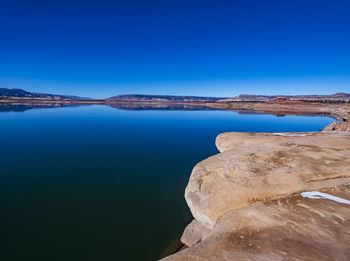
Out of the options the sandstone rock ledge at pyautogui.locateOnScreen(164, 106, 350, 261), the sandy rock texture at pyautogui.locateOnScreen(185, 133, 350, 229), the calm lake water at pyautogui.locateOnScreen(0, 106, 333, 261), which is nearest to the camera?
the sandstone rock ledge at pyautogui.locateOnScreen(164, 106, 350, 261)

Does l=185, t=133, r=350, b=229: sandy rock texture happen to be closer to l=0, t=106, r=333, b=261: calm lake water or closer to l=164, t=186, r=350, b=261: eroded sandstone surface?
l=164, t=186, r=350, b=261: eroded sandstone surface

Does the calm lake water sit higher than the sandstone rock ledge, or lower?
lower

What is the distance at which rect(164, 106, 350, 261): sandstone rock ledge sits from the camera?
3.42m

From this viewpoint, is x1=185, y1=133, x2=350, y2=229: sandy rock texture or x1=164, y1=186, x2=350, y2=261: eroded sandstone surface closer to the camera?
x1=164, y1=186, x2=350, y2=261: eroded sandstone surface

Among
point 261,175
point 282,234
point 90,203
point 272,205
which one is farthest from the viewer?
point 90,203

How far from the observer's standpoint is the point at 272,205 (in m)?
4.88

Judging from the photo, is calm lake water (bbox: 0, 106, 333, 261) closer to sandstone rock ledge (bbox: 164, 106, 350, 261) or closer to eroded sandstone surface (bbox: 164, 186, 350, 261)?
sandstone rock ledge (bbox: 164, 106, 350, 261)

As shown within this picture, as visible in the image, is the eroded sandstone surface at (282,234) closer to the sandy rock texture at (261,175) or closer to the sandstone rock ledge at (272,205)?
the sandstone rock ledge at (272,205)

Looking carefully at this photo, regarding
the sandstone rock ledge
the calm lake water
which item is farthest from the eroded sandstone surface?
the calm lake water

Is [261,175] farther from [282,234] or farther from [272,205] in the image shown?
[282,234]

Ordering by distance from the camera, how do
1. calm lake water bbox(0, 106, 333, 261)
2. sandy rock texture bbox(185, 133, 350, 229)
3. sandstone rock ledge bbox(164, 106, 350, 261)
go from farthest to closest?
calm lake water bbox(0, 106, 333, 261) → sandy rock texture bbox(185, 133, 350, 229) → sandstone rock ledge bbox(164, 106, 350, 261)

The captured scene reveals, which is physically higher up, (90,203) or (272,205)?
(272,205)

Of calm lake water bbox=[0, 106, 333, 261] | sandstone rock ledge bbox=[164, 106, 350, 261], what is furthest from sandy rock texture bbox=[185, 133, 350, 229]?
calm lake water bbox=[0, 106, 333, 261]

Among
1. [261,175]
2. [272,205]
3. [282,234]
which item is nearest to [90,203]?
[261,175]
